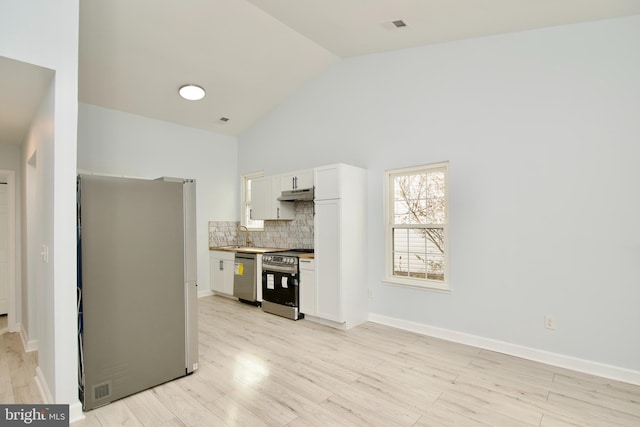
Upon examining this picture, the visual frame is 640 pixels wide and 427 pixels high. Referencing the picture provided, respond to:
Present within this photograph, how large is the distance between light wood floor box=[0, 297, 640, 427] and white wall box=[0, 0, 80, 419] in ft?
1.38

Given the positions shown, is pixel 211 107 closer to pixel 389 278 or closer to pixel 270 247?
pixel 270 247

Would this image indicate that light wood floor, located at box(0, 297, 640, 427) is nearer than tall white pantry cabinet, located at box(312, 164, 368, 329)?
Yes

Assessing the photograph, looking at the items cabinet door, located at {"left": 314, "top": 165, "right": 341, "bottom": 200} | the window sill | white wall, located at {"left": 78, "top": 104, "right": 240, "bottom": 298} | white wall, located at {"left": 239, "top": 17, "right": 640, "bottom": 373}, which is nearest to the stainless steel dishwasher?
white wall, located at {"left": 78, "top": 104, "right": 240, "bottom": 298}

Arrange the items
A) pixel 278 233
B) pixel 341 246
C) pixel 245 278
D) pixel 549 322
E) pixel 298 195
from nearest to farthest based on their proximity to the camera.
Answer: pixel 549 322 < pixel 341 246 < pixel 298 195 < pixel 245 278 < pixel 278 233

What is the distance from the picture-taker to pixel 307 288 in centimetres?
449

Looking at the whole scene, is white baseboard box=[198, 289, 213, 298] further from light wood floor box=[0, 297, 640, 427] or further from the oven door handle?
light wood floor box=[0, 297, 640, 427]

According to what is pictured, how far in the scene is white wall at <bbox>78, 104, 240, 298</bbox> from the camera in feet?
16.0

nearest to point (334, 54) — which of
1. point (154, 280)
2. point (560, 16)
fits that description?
point (560, 16)

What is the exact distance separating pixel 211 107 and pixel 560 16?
15.4 feet

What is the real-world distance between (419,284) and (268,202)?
2.77 m

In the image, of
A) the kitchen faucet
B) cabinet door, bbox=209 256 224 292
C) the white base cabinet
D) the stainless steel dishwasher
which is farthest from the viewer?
the kitchen faucet

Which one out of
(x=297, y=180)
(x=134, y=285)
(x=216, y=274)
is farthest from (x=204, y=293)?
(x=134, y=285)

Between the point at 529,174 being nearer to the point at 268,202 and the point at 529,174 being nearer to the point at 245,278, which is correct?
the point at 268,202
